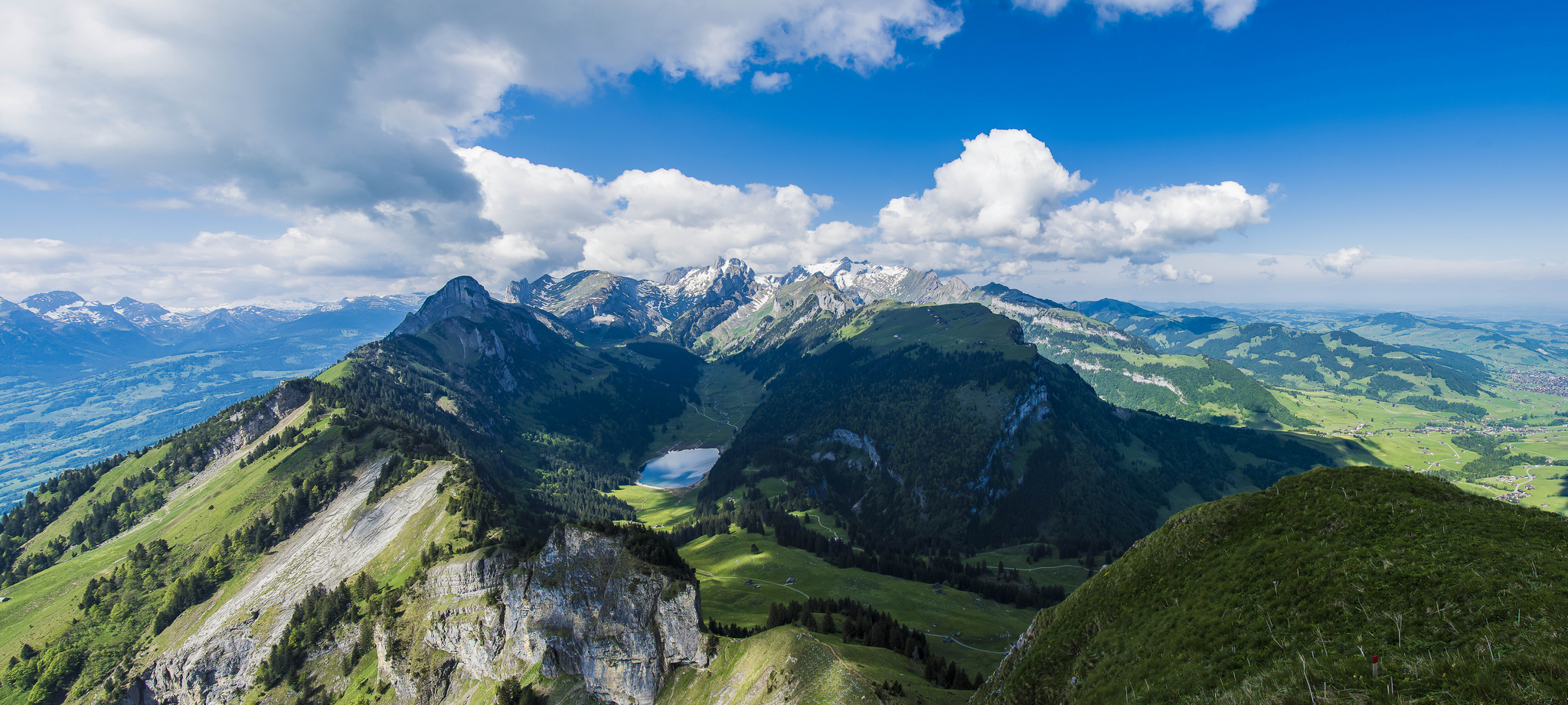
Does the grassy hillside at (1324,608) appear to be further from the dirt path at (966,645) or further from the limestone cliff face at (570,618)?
the dirt path at (966,645)

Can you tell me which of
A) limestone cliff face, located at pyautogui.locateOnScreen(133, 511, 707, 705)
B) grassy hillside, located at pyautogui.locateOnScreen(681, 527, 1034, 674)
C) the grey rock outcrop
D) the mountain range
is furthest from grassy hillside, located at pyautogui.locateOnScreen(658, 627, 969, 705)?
the grey rock outcrop

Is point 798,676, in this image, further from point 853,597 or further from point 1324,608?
point 853,597

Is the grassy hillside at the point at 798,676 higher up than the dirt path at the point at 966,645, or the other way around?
the grassy hillside at the point at 798,676

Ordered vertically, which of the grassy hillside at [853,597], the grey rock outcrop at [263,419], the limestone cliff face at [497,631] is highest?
the grey rock outcrop at [263,419]

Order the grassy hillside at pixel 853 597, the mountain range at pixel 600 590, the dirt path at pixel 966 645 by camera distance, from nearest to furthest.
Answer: the mountain range at pixel 600 590
the dirt path at pixel 966 645
the grassy hillside at pixel 853 597

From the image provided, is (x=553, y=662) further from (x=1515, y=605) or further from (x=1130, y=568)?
(x=1515, y=605)

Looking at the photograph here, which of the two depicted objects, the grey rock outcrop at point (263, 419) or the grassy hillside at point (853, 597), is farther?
the grey rock outcrop at point (263, 419)

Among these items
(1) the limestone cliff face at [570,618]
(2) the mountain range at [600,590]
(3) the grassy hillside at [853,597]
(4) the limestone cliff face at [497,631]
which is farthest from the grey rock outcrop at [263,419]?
(3) the grassy hillside at [853,597]
